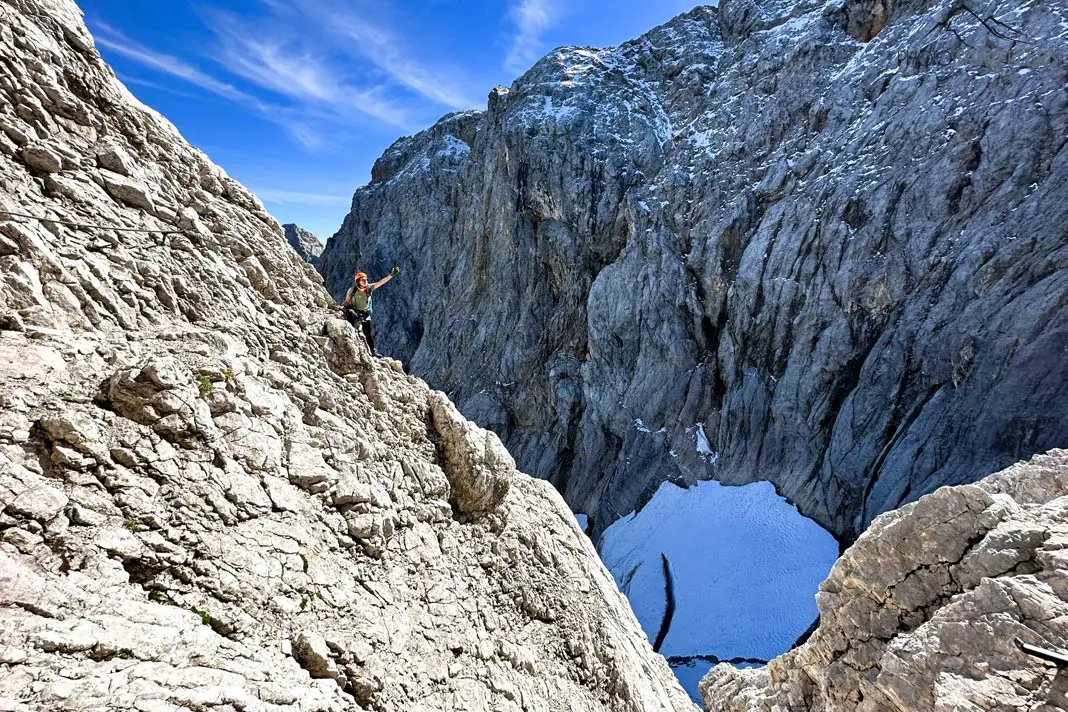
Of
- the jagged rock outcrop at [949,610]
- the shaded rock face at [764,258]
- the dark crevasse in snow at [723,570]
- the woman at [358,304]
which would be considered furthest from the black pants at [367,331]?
the shaded rock face at [764,258]

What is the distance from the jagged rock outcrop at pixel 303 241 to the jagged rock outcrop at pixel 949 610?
102 meters

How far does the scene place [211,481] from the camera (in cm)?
505

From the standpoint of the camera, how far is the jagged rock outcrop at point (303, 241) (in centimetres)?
9950

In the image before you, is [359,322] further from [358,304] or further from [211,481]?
[211,481]

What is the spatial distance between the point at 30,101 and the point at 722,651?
31.4m

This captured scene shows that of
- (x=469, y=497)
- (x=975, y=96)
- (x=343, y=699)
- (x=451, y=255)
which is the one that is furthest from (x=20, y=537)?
(x=451, y=255)

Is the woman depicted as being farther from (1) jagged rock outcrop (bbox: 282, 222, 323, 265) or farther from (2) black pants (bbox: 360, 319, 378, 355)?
(1) jagged rock outcrop (bbox: 282, 222, 323, 265)

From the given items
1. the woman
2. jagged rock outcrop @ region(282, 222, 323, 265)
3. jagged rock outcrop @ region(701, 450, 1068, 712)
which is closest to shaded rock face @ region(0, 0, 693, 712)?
the woman

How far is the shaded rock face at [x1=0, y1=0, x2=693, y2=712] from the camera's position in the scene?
3.83m

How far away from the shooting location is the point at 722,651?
2570 cm

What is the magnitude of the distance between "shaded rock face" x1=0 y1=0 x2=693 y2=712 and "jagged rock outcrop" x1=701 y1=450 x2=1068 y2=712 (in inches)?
132

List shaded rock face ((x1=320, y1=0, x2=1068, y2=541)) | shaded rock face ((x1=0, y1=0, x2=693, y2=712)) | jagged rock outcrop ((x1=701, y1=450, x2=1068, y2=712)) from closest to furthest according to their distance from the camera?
shaded rock face ((x1=0, y1=0, x2=693, y2=712)), jagged rock outcrop ((x1=701, y1=450, x2=1068, y2=712)), shaded rock face ((x1=320, y1=0, x2=1068, y2=541))

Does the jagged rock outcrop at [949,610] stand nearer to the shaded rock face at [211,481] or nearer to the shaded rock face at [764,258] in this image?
the shaded rock face at [211,481]

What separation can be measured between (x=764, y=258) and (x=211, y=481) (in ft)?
123
